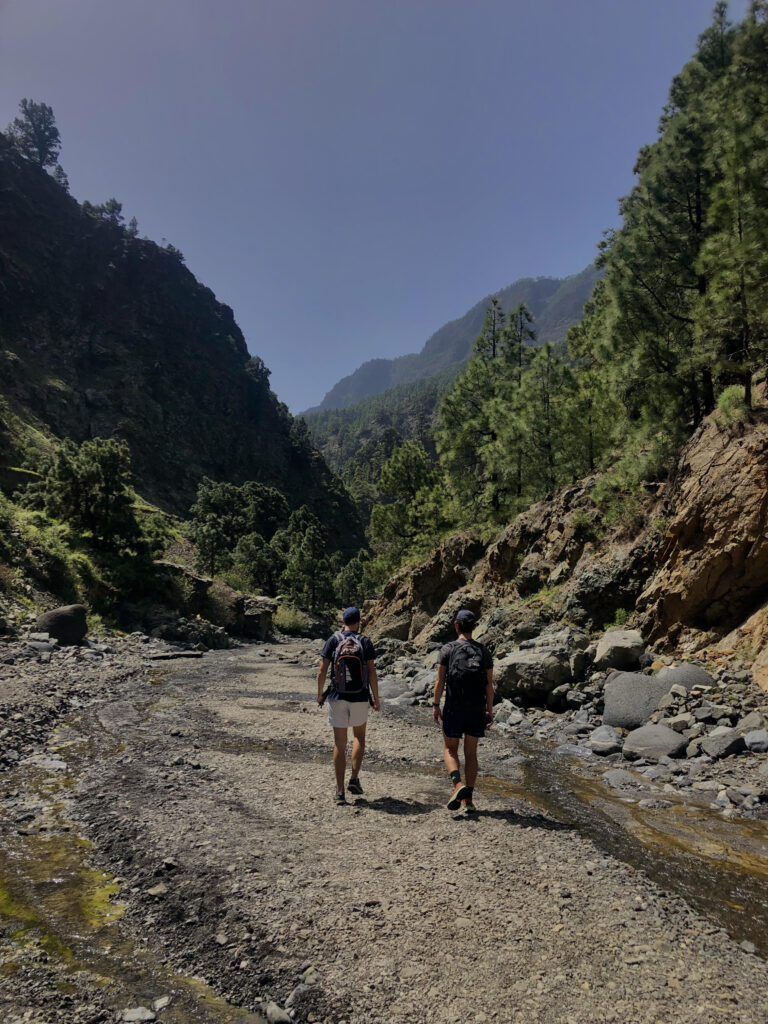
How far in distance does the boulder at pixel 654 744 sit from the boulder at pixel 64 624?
22078 mm

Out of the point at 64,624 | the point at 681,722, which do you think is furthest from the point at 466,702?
the point at 64,624

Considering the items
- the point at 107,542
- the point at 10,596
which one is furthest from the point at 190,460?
the point at 10,596

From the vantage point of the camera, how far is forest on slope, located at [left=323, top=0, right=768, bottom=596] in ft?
41.9

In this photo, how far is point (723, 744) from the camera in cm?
839

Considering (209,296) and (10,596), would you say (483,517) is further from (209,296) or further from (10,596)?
(209,296)

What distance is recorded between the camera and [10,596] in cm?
2350

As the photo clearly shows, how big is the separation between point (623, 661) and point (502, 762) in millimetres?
5015

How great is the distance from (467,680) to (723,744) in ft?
16.0

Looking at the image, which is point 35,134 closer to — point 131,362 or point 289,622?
point 131,362

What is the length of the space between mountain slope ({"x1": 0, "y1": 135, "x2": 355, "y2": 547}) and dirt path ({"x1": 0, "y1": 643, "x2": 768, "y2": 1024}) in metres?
90.2

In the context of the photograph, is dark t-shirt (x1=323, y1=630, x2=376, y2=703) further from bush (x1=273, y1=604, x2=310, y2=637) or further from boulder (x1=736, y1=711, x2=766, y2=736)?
bush (x1=273, y1=604, x2=310, y2=637)

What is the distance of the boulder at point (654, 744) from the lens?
884cm

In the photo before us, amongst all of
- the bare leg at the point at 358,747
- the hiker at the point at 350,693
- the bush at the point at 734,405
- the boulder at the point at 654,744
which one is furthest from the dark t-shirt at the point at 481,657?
the bush at the point at 734,405

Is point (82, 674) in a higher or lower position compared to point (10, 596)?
lower
